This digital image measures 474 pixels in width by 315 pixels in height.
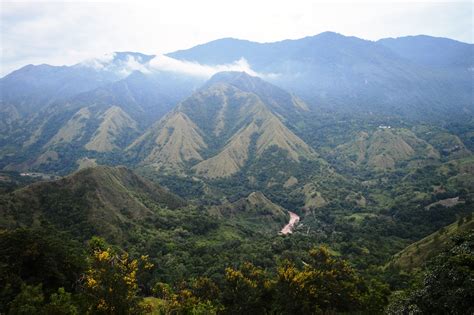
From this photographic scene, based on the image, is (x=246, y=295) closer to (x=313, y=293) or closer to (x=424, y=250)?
(x=313, y=293)

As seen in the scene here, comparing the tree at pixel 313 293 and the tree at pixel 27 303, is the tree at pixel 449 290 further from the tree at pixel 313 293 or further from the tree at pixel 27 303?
the tree at pixel 27 303

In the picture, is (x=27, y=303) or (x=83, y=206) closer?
(x=27, y=303)

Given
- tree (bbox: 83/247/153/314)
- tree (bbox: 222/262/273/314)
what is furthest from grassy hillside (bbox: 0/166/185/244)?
tree (bbox: 83/247/153/314)

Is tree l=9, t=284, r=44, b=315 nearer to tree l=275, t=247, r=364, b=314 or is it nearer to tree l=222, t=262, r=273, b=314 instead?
tree l=222, t=262, r=273, b=314

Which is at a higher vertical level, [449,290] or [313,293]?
[449,290]

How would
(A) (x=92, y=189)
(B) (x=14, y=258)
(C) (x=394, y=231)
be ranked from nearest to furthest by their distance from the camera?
(B) (x=14, y=258), (A) (x=92, y=189), (C) (x=394, y=231)

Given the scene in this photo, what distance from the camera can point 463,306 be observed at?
37656 mm

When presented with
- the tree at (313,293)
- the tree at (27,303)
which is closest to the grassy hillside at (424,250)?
the tree at (313,293)

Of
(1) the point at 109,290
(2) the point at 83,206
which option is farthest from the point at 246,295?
(2) the point at 83,206

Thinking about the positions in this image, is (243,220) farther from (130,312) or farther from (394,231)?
(130,312)

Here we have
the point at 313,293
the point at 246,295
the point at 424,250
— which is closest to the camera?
the point at 313,293

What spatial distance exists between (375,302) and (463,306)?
27550 mm

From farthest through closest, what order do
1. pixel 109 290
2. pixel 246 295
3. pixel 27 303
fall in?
pixel 246 295 < pixel 27 303 < pixel 109 290

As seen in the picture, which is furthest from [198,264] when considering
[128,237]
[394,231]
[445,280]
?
[394,231]
